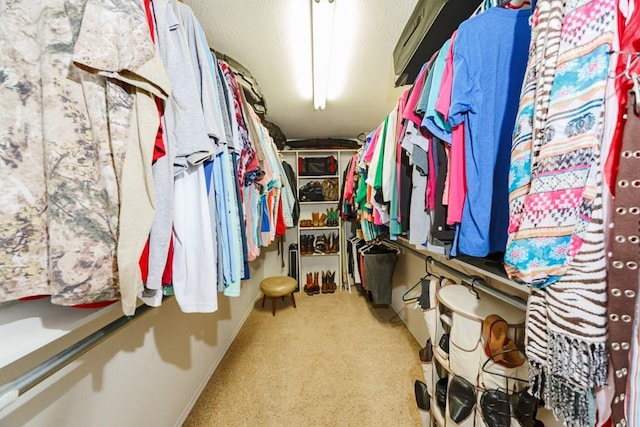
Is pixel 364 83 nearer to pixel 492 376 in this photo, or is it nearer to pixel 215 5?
pixel 215 5

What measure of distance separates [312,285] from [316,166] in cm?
155

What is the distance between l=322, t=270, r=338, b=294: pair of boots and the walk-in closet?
5.03 ft

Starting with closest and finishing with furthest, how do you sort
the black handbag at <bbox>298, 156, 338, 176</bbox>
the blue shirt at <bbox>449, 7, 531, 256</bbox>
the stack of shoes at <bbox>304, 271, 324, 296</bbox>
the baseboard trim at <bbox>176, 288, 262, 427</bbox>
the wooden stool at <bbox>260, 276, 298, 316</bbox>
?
the blue shirt at <bbox>449, 7, 531, 256</bbox>
the baseboard trim at <bbox>176, 288, 262, 427</bbox>
the wooden stool at <bbox>260, 276, 298, 316</bbox>
the stack of shoes at <bbox>304, 271, 324, 296</bbox>
the black handbag at <bbox>298, 156, 338, 176</bbox>

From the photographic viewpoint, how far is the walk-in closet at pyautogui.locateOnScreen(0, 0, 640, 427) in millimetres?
339

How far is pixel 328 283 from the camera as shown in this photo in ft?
9.51

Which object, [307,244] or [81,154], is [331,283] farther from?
[81,154]

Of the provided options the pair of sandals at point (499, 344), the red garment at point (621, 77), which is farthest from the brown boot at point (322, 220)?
the red garment at point (621, 77)

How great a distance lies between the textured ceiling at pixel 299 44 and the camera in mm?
1042

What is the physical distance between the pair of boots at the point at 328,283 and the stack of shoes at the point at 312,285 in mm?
89

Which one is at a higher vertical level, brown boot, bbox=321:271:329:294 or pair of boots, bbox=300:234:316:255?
pair of boots, bbox=300:234:316:255

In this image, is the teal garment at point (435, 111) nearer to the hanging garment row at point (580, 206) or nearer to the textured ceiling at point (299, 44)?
the hanging garment row at point (580, 206)

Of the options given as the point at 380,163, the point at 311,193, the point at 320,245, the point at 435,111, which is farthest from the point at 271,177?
the point at 320,245

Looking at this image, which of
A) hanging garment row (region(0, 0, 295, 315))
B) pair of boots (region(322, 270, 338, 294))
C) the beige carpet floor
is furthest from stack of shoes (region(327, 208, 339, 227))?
hanging garment row (region(0, 0, 295, 315))

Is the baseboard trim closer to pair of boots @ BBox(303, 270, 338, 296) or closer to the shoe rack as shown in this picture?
pair of boots @ BBox(303, 270, 338, 296)
